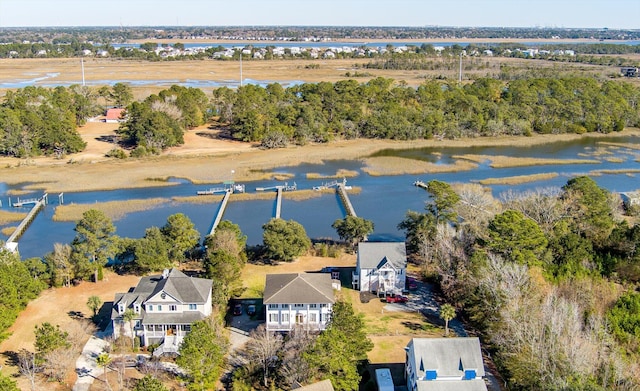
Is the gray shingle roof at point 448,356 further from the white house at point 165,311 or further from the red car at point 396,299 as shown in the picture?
the white house at point 165,311

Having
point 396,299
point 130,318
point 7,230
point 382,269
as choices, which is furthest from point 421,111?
point 130,318

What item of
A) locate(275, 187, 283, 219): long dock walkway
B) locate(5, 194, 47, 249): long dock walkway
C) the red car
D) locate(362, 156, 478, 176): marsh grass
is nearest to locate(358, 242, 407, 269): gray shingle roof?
the red car

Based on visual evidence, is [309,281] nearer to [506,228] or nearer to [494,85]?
[506,228]

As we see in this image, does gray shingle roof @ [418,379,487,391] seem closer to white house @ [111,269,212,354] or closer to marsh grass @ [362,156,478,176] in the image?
white house @ [111,269,212,354]

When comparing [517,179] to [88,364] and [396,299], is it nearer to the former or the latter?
[396,299]

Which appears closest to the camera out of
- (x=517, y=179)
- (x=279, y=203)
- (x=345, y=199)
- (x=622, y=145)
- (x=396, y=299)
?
(x=396, y=299)

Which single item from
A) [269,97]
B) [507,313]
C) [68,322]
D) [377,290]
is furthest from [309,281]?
[269,97]

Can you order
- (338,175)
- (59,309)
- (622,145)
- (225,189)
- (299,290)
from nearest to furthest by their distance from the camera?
(299,290) < (59,309) < (225,189) < (338,175) < (622,145)
